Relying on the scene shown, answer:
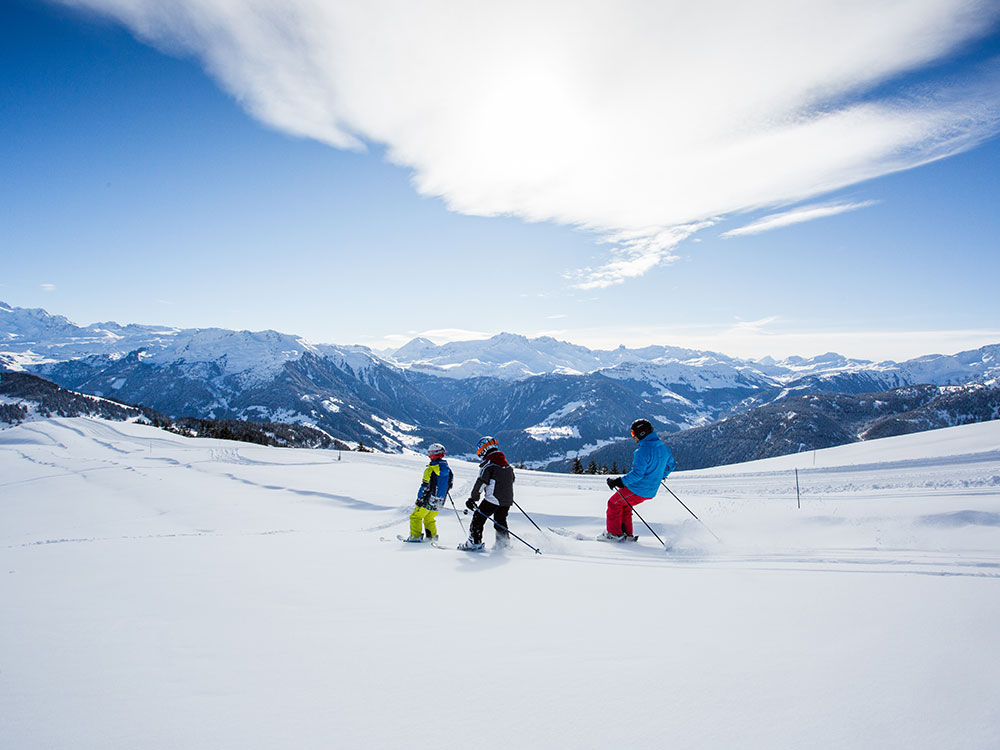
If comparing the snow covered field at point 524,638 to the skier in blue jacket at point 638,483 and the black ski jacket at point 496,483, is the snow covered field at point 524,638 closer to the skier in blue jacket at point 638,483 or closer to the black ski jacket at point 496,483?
the skier in blue jacket at point 638,483

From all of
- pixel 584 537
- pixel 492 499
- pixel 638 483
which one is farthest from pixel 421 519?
pixel 638 483

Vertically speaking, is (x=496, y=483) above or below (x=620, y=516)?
above

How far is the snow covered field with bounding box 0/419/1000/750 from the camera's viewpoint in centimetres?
288

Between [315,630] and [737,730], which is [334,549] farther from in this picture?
[737,730]

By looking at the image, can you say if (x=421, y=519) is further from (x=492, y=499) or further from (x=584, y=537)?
(x=584, y=537)

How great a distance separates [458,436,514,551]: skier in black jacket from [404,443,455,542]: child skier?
0.74 metres

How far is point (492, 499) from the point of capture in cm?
944

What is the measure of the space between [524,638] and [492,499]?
198 inches

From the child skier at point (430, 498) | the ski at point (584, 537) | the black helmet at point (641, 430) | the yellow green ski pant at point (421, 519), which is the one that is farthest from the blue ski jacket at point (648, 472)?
the yellow green ski pant at point (421, 519)

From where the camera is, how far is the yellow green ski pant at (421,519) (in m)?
9.91

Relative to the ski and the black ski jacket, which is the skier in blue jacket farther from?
the black ski jacket

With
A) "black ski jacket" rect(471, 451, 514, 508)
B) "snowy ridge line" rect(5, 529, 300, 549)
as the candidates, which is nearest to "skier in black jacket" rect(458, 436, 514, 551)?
"black ski jacket" rect(471, 451, 514, 508)

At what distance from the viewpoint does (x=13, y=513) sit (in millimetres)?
14344

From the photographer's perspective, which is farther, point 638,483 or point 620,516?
point 620,516
